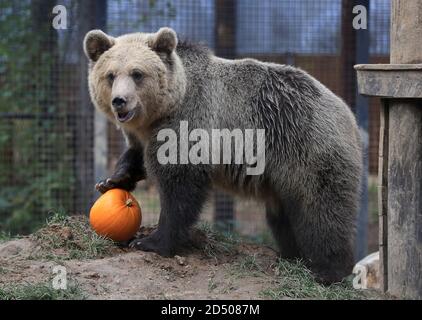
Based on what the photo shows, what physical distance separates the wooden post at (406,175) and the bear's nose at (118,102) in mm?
2014

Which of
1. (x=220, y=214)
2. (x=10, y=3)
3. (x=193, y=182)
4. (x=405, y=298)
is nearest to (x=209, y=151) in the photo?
(x=193, y=182)

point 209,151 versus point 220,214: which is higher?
point 209,151

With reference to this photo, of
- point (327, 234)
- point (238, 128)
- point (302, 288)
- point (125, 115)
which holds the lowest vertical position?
point (302, 288)

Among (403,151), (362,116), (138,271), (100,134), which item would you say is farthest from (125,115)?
(362,116)

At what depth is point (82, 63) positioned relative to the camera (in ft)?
31.4

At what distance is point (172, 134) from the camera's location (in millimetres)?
6047

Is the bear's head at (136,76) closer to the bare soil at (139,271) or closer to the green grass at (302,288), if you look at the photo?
the bare soil at (139,271)

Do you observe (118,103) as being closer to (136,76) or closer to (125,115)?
(125,115)

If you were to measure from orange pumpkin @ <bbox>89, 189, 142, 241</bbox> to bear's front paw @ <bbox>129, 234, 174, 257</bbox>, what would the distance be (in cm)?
15

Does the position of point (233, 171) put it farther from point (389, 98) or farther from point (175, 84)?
point (389, 98)

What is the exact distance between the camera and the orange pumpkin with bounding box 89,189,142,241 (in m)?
6.08

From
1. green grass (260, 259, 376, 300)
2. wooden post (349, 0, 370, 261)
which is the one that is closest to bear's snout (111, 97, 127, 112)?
green grass (260, 259, 376, 300)

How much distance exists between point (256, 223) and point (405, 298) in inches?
179

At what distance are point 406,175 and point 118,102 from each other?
2194mm
